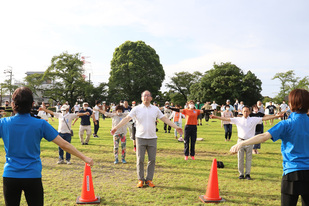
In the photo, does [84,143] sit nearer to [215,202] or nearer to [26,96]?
[215,202]

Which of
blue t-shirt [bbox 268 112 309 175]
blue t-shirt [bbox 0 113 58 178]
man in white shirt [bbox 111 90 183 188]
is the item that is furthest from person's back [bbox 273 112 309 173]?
man in white shirt [bbox 111 90 183 188]

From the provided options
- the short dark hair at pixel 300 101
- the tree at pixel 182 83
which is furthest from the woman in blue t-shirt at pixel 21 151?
the tree at pixel 182 83

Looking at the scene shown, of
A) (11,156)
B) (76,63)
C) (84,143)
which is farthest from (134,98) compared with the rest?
(11,156)

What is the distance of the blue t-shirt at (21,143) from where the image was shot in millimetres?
2684

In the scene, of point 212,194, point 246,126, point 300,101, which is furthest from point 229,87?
point 300,101

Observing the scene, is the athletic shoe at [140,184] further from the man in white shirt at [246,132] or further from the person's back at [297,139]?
the person's back at [297,139]

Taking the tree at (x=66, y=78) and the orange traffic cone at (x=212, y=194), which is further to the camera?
the tree at (x=66, y=78)

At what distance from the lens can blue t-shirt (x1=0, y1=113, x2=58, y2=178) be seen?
2.68 m

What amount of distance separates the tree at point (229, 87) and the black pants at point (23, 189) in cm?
4572

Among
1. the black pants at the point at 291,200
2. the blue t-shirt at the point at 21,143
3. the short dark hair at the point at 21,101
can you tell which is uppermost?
the short dark hair at the point at 21,101

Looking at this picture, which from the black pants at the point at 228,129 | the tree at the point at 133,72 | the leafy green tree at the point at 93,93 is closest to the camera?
the black pants at the point at 228,129

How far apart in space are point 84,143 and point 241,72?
4486 cm

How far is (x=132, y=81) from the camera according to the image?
159ft

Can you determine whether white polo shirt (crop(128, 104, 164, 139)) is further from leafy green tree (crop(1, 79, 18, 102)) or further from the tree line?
leafy green tree (crop(1, 79, 18, 102))
